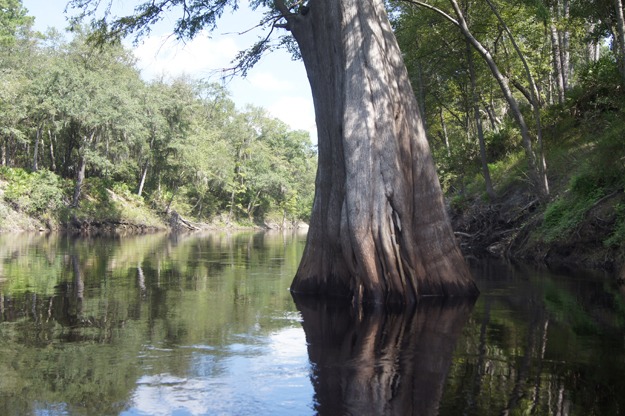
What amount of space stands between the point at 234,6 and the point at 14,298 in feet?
26.7

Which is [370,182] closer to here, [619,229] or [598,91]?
[619,229]

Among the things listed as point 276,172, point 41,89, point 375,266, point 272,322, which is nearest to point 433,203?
point 375,266

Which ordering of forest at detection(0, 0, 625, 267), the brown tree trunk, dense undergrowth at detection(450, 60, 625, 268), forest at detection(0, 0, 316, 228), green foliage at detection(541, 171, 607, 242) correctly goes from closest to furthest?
the brown tree trunk, dense undergrowth at detection(450, 60, 625, 268), green foliage at detection(541, 171, 607, 242), forest at detection(0, 0, 625, 267), forest at detection(0, 0, 316, 228)

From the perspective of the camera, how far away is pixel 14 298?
404 inches

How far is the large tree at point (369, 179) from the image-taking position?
33.7ft

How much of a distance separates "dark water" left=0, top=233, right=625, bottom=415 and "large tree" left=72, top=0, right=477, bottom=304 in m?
0.76

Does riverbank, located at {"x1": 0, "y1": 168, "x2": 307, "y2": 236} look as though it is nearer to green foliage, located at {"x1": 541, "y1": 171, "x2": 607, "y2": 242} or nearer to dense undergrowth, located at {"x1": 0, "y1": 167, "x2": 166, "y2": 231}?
dense undergrowth, located at {"x1": 0, "y1": 167, "x2": 166, "y2": 231}

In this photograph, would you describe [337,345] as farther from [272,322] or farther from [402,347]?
[272,322]

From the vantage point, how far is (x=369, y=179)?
10.5 metres

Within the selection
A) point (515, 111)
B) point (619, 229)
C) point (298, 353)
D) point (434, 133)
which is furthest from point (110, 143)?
point (298, 353)

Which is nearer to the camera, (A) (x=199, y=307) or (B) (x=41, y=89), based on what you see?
(A) (x=199, y=307)

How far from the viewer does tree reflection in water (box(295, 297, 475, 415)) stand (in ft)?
16.1

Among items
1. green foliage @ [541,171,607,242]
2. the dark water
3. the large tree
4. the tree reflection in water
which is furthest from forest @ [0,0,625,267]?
the tree reflection in water

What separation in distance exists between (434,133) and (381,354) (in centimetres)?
4311
